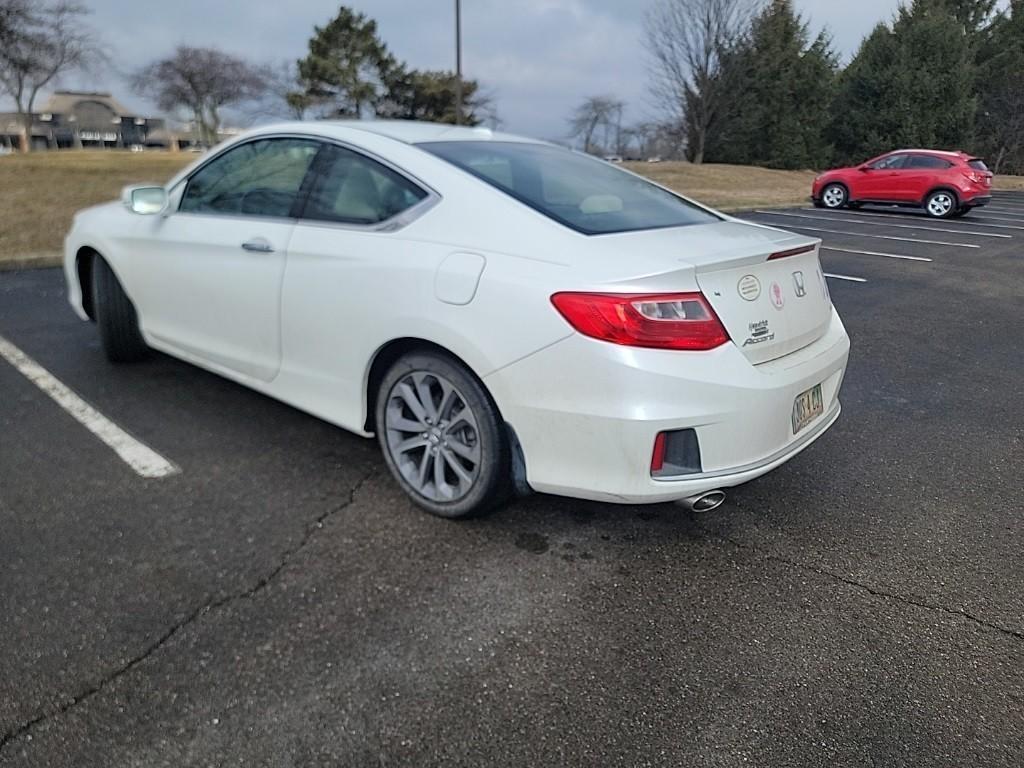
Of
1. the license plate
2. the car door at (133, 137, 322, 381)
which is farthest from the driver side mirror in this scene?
the license plate

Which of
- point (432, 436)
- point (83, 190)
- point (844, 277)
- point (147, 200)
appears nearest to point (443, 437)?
point (432, 436)

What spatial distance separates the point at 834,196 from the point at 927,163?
7.10ft

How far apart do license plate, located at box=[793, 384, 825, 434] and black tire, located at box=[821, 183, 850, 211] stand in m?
18.1

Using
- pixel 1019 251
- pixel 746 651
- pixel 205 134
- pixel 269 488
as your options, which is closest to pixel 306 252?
pixel 269 488

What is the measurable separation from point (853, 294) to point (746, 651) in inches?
254

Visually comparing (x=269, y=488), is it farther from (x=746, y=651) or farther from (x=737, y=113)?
(x=737, y=113)

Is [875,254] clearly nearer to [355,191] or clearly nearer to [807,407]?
[807,407]

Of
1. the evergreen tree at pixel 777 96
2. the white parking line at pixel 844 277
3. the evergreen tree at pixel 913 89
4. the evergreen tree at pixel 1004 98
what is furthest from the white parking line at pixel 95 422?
the evergreen tree at pixel 1004 98

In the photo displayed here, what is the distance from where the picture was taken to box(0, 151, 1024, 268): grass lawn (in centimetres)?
893

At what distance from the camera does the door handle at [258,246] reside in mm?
3292

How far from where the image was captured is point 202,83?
145ft

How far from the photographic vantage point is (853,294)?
25.7ft

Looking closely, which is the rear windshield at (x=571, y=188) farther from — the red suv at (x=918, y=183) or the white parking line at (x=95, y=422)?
the red suv at (x=918, y=183)

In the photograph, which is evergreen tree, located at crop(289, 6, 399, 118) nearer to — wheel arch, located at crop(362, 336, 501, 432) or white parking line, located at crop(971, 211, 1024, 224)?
white parking line, located at crop(971, 211, 1024, 224)
